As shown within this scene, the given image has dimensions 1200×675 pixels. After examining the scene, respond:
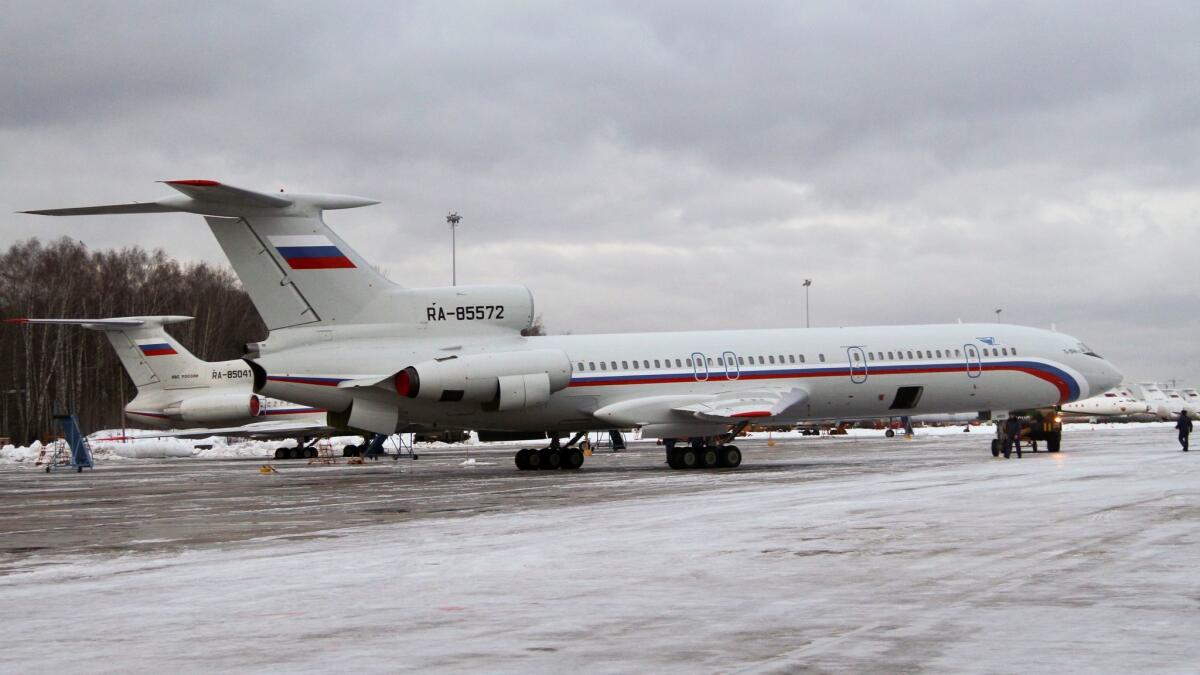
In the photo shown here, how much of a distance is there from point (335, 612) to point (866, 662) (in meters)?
3.56

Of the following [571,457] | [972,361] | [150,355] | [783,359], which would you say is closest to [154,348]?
[150,355]

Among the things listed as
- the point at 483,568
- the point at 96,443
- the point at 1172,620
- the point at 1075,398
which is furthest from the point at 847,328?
the point at 96,443

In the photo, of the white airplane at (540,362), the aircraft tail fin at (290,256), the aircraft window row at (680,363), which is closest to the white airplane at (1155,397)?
the white airplane at (540,362)

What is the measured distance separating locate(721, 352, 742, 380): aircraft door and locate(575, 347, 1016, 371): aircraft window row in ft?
0.19

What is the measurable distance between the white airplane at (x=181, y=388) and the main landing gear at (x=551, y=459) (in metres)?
20.2

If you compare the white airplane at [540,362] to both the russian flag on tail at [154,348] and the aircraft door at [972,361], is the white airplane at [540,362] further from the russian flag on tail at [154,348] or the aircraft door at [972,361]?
the russian flag on tail at [154,348]

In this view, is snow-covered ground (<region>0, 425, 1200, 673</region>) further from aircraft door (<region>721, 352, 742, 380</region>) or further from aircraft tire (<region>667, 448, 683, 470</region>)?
aircraft door (<region>721, 352, 742, 380</region>)

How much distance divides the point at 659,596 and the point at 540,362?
757 inches

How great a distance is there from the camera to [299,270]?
25.4 metres

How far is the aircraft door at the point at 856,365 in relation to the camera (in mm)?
30391

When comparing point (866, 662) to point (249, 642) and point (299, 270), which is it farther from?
point (299, 270)

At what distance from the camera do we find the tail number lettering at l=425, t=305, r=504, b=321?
26969 millimetres

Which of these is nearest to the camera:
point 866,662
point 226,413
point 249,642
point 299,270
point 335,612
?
point 866,662

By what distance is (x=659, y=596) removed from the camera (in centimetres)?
827
